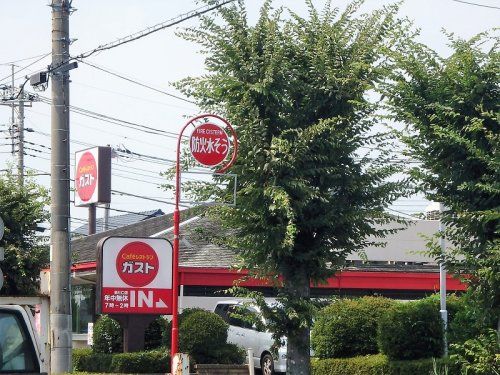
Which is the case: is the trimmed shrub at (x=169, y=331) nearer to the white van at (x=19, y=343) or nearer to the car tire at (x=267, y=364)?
the car tire at (x=267, y=364)

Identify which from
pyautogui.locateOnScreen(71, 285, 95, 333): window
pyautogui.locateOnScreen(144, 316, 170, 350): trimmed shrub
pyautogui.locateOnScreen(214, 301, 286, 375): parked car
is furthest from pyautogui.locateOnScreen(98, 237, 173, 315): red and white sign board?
pyautogui.locateOnScreen(71, 285, 95, 333): window

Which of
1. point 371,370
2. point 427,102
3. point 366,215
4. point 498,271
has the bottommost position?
point 371,370

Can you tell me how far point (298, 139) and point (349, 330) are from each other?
5953 mm

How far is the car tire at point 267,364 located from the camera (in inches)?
922

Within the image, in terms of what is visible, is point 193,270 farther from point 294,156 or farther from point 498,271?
point 498,271

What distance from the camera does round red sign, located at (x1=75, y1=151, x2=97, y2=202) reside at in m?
38.5

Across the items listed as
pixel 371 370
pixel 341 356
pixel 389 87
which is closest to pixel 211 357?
pixel 341 356

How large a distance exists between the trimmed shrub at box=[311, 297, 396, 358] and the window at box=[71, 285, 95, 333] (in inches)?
514

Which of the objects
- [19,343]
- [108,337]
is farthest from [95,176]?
[19,343]

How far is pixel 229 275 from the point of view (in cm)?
2961

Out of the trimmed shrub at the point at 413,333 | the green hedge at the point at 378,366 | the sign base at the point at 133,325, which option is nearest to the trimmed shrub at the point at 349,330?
the green hedge at the point at 378,366

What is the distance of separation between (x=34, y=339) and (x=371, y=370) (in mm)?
10993

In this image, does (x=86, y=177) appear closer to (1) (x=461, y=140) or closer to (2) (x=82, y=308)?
(2) (x=82, y=308)

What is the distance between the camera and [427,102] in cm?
1525
